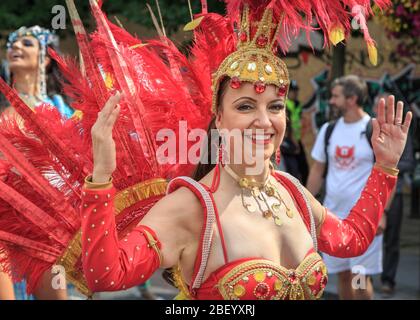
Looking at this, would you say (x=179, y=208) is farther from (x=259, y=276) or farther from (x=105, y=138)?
(x=105, y=138)

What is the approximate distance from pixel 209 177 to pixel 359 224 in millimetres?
686

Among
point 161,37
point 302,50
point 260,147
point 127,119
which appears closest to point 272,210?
point 260,147

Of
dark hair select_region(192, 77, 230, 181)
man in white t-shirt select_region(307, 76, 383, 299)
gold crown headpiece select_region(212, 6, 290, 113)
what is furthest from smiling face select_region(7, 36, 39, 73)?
gold crown headpiece select_region(212, 6, 290, 113)

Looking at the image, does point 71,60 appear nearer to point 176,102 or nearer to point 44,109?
point 44,109

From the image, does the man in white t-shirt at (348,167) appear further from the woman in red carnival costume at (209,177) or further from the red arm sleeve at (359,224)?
the woman in red carnival costume at (209,177)

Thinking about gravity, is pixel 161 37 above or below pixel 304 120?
above

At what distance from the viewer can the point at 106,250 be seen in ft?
8.87

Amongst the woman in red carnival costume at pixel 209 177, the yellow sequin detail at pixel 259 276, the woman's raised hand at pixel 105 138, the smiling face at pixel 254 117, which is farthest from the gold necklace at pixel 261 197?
the woman's raised hand at pixel 105 138

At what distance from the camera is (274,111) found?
3086mm

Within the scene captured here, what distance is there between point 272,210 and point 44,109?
100cm

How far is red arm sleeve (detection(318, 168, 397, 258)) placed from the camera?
3.40 meters

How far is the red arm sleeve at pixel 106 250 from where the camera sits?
8.77 ft

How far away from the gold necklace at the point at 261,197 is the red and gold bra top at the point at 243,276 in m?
0.12

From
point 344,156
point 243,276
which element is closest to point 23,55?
point 344,156
